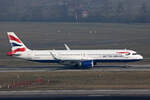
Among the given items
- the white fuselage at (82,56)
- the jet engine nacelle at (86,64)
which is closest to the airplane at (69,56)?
the white fuselage at (82,56)

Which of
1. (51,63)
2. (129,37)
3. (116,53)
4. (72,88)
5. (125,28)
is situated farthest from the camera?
(125,28)

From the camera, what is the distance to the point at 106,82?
210 feet

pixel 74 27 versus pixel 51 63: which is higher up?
pixel 74 27

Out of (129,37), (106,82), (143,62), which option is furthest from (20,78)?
(129,37)

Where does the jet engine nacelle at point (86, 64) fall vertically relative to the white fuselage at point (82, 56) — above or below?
below

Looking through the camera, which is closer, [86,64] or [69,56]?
[86,64]

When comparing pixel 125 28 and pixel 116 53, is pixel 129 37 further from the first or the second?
pixel 116 53

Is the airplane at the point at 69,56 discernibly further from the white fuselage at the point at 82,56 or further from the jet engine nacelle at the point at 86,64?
the jet engine nacelle at the point at 86,64

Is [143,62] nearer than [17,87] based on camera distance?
No

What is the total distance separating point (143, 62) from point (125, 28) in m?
89.4

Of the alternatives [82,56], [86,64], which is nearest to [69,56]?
[82,56]

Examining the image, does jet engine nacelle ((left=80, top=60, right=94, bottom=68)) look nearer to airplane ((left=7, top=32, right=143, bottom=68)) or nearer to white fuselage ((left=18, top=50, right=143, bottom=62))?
airplane ((left=7, top=32, right=143, bottom=68))

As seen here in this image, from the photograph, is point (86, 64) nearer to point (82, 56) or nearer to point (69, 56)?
point (82, 56)

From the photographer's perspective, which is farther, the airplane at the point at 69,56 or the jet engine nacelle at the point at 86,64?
the airplane at the point at 69,56
